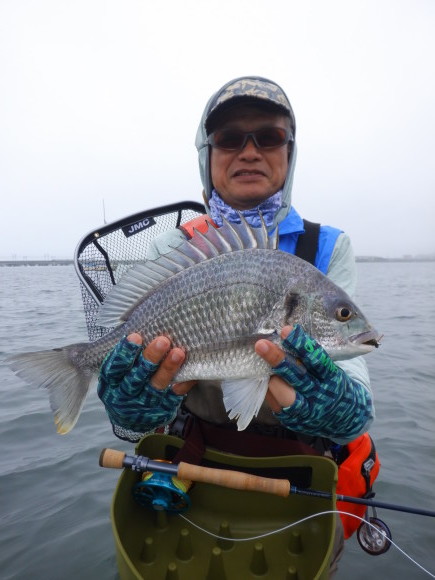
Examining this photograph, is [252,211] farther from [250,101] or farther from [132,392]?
[132,392]

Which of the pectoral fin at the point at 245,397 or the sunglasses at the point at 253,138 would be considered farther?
the sunglasses at the point at 253,138

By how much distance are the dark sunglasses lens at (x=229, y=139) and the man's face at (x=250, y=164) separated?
0.04 m

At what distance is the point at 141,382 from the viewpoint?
97.3 inches

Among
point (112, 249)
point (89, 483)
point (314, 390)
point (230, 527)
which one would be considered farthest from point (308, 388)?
point (89, 483)

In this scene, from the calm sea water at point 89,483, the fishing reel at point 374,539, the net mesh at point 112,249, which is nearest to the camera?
the fishing reel at point 374,539

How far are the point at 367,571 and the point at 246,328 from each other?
280 centimetres

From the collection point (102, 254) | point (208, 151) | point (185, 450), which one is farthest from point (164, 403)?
point (208, 151)

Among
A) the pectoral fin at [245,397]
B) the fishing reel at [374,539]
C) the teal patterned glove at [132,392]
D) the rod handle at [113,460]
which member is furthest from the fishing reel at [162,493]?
the fishing reel at [374,539]

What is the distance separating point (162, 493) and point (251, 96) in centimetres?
273

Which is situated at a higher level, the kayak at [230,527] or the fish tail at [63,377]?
the fish tail at [63,377]

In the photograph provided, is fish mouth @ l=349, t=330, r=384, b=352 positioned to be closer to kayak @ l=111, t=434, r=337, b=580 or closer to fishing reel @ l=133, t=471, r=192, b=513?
kayak @ l=111, t=434, r=337, b=580

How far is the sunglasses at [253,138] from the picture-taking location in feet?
9.95

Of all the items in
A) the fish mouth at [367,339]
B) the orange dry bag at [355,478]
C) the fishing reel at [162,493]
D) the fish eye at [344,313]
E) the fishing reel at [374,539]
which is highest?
the fish eye at [344,313]

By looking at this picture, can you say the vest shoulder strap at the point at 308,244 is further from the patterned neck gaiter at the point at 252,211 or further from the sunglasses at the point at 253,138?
the sunglasses at the point at 253,138
